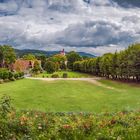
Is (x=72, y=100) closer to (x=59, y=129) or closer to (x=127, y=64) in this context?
(x=59, y=129)

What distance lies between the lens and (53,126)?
10.8 meters

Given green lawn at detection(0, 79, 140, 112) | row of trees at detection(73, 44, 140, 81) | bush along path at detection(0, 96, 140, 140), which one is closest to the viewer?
bush along path at detection(0, 96, 140, 140)

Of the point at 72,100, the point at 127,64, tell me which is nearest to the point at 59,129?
the point at 72,100

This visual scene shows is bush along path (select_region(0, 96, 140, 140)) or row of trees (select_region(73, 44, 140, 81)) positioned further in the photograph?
row of trees (select_region(73, 44, 140, 81))

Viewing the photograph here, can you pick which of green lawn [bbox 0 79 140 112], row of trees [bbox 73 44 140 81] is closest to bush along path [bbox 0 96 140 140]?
green lawn [bbox 0 79 140 112]

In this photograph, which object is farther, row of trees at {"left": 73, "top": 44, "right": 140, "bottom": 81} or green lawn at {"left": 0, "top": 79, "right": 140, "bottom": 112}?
row of trees at {"left": 73, "top": 44, "right": 140, "bottom": 81}

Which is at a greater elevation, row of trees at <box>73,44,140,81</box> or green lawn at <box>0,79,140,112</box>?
row of trees at <box>73,44,140,81</box>

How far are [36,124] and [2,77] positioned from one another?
84.5m

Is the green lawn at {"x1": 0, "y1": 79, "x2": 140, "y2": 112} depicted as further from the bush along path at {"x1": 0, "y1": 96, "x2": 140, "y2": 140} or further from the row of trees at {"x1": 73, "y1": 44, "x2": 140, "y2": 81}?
the row of trees at {"x1": 73, "y1": 44, "x2": 140, "y2": 81}

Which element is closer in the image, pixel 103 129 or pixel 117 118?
pixel 103 129

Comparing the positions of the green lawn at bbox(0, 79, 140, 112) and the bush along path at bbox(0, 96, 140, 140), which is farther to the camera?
the green lawn at bbox(0, 79, 140, 112)

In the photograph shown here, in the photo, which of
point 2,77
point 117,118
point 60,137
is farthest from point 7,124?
point 2,77

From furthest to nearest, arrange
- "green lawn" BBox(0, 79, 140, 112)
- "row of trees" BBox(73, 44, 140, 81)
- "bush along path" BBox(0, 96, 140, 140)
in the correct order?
"row of trees" BBox(73, 44, 140, 81)
"green lawn" BBox(0, 79, 140, 112)
"bush along path" BBox(0, 96, 140, 140)

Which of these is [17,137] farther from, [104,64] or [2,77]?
[104,64]
